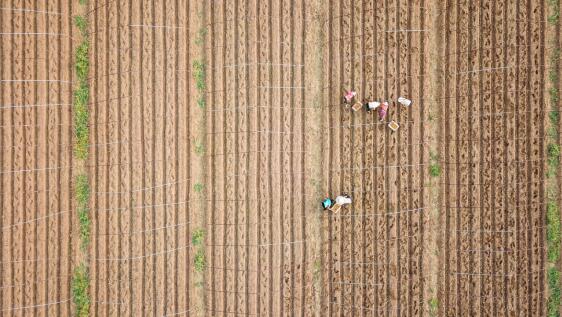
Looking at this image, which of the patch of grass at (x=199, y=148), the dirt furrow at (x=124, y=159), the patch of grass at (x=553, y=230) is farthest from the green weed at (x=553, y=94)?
the dirt furrow at (x=124, y=159)

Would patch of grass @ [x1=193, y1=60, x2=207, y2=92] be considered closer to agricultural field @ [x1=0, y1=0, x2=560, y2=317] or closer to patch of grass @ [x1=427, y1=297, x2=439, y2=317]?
agricultural field @ [x1=0, y1=0, x2=560, y2=317]

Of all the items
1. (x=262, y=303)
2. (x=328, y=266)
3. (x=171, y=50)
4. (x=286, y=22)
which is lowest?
(x=262, y=303)

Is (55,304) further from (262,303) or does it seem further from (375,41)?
(375,41)

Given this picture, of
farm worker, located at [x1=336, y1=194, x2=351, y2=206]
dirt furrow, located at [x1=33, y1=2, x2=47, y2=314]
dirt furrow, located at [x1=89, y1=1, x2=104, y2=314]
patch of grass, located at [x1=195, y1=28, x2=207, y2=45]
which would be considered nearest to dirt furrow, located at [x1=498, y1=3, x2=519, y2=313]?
farm worker, located at [x1=336, y1=194, x2=351, y2=206]

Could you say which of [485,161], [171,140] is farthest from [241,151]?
[485,161]

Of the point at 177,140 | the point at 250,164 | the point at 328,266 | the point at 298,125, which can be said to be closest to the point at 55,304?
the point at 177,140

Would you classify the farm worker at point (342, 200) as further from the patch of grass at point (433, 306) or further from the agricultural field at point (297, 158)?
the patch of grass at point (433, 306)
